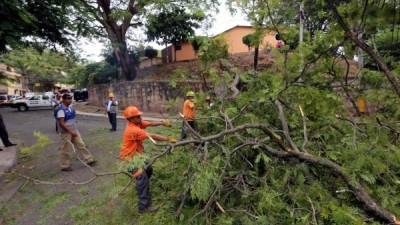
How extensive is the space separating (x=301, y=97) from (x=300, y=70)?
0.43 m

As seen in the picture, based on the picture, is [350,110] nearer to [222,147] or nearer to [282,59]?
[282,59]

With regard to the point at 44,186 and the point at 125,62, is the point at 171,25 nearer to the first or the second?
the point at 125,62

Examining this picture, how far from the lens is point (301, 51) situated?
438 cm

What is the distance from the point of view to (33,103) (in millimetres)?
26594

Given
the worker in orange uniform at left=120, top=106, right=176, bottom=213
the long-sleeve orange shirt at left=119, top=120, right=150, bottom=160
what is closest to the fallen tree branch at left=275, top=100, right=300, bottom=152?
the worker in orange uniform at left=120, top=106, right=176, bottom=213

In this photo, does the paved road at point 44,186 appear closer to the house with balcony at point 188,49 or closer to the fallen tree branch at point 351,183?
the fallen tree branch at point 351,183

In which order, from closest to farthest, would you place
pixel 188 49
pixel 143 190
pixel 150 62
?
pixel 143 190 < pixel 188 49 < pixel 150 62

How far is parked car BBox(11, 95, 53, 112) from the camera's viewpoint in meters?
26.0

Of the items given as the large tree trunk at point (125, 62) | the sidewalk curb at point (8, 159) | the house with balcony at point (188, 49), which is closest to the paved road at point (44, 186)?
the sidewalk curb at point (8, 159)

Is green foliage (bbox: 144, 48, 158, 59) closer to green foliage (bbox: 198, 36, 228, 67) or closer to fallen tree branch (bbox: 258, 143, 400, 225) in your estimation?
green foliage (bbox: 198, 36, 228, 67)

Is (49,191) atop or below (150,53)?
below

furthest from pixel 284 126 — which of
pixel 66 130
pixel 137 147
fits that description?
pixel 66 130

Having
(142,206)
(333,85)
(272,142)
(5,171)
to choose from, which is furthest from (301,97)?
(5,171)

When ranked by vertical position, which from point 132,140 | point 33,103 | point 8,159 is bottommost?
point 8,159
